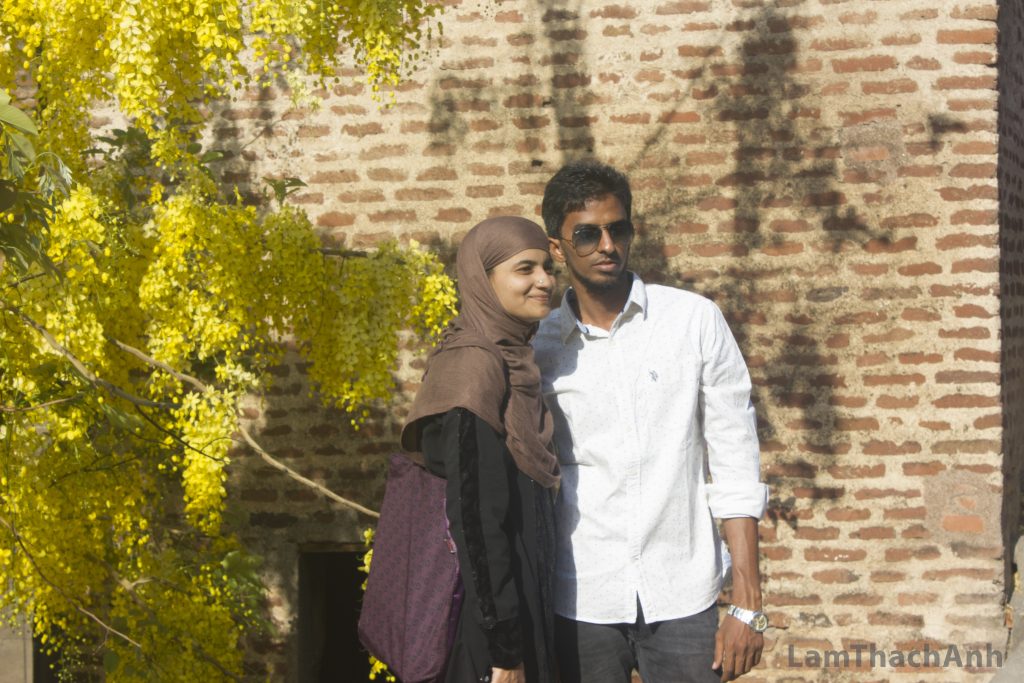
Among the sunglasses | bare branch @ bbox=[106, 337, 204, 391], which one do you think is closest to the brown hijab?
the sunglasses

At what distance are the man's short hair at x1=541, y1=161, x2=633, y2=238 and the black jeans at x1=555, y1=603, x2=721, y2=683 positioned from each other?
101 centimetres

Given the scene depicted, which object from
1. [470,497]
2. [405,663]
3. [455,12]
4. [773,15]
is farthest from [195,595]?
[773,15]

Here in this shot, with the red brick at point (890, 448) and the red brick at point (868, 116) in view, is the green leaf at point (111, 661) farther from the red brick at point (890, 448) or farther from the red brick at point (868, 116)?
the red brick at point (868, 116)

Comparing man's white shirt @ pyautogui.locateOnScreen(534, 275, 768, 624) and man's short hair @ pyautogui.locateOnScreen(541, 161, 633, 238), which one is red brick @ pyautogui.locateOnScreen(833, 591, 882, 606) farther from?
man's short hair @ pyautogui.locateOnScreen(541, 161, 633, 238)

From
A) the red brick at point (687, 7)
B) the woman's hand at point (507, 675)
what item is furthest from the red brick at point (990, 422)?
the woman's hand at point (507, 675)

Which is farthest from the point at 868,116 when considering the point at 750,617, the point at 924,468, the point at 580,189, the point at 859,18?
the point at 750,617

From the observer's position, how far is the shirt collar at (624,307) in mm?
2766

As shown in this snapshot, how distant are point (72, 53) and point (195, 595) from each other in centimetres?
200

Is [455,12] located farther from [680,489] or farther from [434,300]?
[680,489]

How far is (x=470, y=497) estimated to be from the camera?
2.42m

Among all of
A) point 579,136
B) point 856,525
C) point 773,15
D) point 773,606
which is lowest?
point 773,606

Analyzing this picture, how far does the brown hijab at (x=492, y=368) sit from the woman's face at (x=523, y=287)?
2 centimetres

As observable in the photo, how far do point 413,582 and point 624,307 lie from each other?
87cm

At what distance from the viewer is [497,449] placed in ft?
8.07
